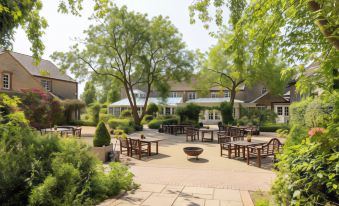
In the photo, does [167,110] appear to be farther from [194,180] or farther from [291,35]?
[291,35]

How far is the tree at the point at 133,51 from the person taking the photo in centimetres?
2264

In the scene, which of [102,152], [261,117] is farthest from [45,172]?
Result: [261,117]

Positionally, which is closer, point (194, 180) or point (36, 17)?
point (36, 17)

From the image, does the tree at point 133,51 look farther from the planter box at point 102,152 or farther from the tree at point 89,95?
the tree at point 89,95

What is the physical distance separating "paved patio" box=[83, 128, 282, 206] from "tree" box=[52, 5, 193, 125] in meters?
14.9

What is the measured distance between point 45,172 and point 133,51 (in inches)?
810

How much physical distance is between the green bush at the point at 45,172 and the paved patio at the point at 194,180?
63 cm

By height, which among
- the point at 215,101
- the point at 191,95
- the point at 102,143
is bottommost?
the point at 102,143

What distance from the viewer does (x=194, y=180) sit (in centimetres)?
696

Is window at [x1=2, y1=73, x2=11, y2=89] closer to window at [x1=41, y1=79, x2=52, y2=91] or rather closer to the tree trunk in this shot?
window at [x1=41, y1=79, x2=52, y2=91]

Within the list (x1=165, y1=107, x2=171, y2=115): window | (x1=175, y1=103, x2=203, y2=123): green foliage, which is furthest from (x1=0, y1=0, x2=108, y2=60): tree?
(x1=165, y1=107, x2=171, y2=115): window

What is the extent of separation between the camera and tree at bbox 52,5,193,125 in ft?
74.3

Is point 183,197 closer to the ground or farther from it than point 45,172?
closer to the ground

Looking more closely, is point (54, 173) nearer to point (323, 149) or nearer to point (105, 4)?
point (105, 4)
